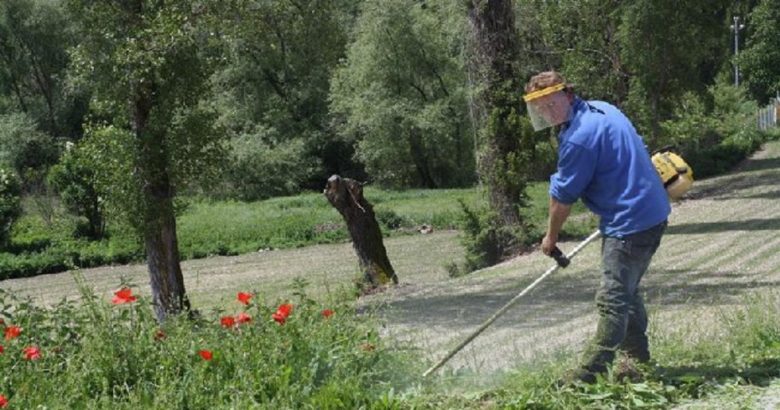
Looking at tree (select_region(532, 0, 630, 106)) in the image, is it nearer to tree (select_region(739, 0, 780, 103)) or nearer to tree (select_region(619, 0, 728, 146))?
tree (select_region(619, 0, 728, 146))

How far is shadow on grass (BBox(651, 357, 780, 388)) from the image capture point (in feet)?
18.8

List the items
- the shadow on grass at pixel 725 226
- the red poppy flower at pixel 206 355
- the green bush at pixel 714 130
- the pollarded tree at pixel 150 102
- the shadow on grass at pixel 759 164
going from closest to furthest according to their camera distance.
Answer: the red poppy flower at pixel 206 355 → the pollarded tree at pixel 150 102 → the shadow on grass at pixel 725 226 → the green bush at pixel 714 130 → the shadow on grass at pixel 759 164

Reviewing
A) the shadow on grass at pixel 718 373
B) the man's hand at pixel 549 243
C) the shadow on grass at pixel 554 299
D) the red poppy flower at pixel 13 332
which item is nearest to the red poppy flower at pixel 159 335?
the red poppy flower at pixel 13 332

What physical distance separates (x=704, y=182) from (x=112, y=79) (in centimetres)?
2454

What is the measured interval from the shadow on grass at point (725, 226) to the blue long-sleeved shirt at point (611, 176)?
47.3 ft

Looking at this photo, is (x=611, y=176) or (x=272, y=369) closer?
(x=272, y=369)

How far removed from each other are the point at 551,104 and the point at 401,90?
43942 mm

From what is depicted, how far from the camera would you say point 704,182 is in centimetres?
3394

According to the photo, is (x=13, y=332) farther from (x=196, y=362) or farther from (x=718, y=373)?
(x=718, y=373)

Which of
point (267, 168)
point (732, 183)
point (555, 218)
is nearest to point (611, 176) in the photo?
point (555, 218)

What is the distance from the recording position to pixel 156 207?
13484mm

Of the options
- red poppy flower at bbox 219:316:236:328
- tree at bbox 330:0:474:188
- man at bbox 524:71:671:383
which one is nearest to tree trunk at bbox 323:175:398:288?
red poppy flower at bbox 219:316:236:328

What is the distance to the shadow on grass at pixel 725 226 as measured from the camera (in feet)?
65.6

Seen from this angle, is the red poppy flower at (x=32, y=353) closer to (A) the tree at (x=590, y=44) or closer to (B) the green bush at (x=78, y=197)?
(A) the tree at (x=590, y=44)
